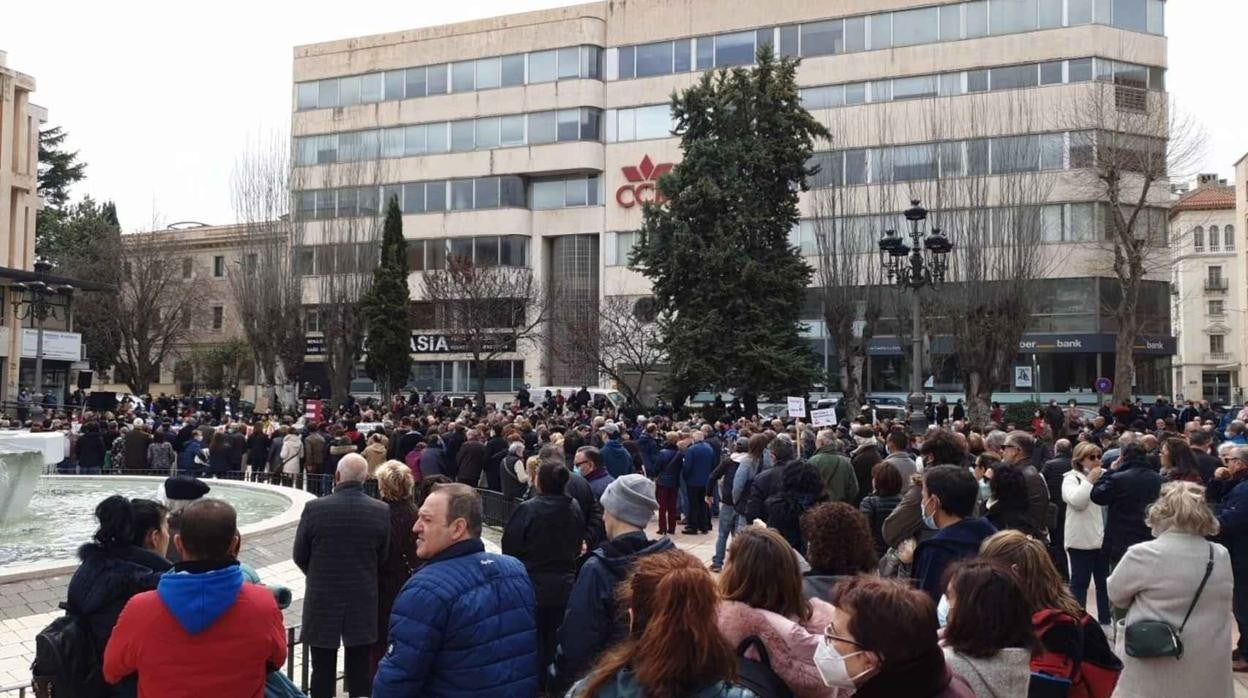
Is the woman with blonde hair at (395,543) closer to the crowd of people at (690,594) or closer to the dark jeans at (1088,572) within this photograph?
the crowd of people at (690,594)

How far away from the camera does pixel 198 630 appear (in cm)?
391

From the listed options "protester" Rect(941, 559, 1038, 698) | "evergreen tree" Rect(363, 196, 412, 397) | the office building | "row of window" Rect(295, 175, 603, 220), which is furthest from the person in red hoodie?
"row of window" Rect(295, 175, 603, 220)

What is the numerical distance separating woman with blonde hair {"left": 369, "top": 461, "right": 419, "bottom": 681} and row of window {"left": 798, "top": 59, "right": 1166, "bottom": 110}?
40.9 m

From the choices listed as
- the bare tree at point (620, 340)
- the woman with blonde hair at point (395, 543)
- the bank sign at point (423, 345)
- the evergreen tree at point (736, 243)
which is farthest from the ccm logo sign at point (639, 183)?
the woman with blonde hair at point (395, 543)

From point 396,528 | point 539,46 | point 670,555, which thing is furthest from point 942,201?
point 670,555

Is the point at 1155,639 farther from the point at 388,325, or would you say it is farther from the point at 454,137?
the point at 454,137

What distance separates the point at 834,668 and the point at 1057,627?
1.22 metres

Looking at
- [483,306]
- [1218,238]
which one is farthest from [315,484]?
[1218,238]

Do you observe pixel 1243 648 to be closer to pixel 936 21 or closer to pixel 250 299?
pixel 936 21

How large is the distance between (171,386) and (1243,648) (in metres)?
69.0

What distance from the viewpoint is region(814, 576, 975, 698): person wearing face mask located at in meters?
3.16

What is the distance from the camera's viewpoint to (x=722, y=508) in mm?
13250

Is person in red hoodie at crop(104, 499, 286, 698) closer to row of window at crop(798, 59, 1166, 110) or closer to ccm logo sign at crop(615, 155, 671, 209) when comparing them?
row of window at crop(798, 59, 1166, 110)

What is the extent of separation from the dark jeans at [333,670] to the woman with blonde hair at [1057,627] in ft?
14.1
